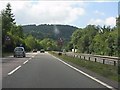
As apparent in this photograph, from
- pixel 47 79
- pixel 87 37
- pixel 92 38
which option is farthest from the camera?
pixel 87 37

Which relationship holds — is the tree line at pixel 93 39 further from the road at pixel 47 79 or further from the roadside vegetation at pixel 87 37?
the road at pixel 47 79

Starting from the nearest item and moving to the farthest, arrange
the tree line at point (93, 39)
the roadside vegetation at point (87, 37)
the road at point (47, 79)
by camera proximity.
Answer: the road at point (47, 79) → the roadside vegetation at point (87, 37) → the tree line at point (93, 39)

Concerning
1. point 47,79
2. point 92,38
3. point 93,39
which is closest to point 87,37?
point 92,38

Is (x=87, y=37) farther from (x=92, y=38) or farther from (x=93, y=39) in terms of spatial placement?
(x=93, y=39)

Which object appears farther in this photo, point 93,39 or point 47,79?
point 93,39

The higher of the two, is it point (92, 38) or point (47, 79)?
point (92, 38)

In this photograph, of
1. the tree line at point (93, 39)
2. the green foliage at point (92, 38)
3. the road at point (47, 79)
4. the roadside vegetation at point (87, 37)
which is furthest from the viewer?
the green foliage at point (92, 38)

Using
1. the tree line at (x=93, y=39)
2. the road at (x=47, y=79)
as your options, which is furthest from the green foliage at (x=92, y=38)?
the road at (x=47, y=79)

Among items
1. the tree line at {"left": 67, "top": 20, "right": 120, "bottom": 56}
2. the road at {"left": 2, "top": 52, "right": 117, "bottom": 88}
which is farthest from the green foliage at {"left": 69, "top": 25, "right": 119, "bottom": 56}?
the road at {"left": 2, "top": 52, "right": 117, "bottom": 88}

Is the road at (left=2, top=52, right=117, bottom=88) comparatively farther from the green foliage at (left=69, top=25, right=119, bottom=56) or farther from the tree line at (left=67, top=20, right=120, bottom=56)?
the green foliage at (left=69, top=25, right=119, bottom=56)

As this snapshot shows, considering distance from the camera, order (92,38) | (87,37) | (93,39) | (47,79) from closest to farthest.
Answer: (47,79) < (93,39) < (92,38) < (87,37)

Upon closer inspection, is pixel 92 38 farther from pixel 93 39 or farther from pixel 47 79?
pixel 47 79

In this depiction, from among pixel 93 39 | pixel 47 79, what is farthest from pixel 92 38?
pixel 47 79

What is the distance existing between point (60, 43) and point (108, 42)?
49.4 m
